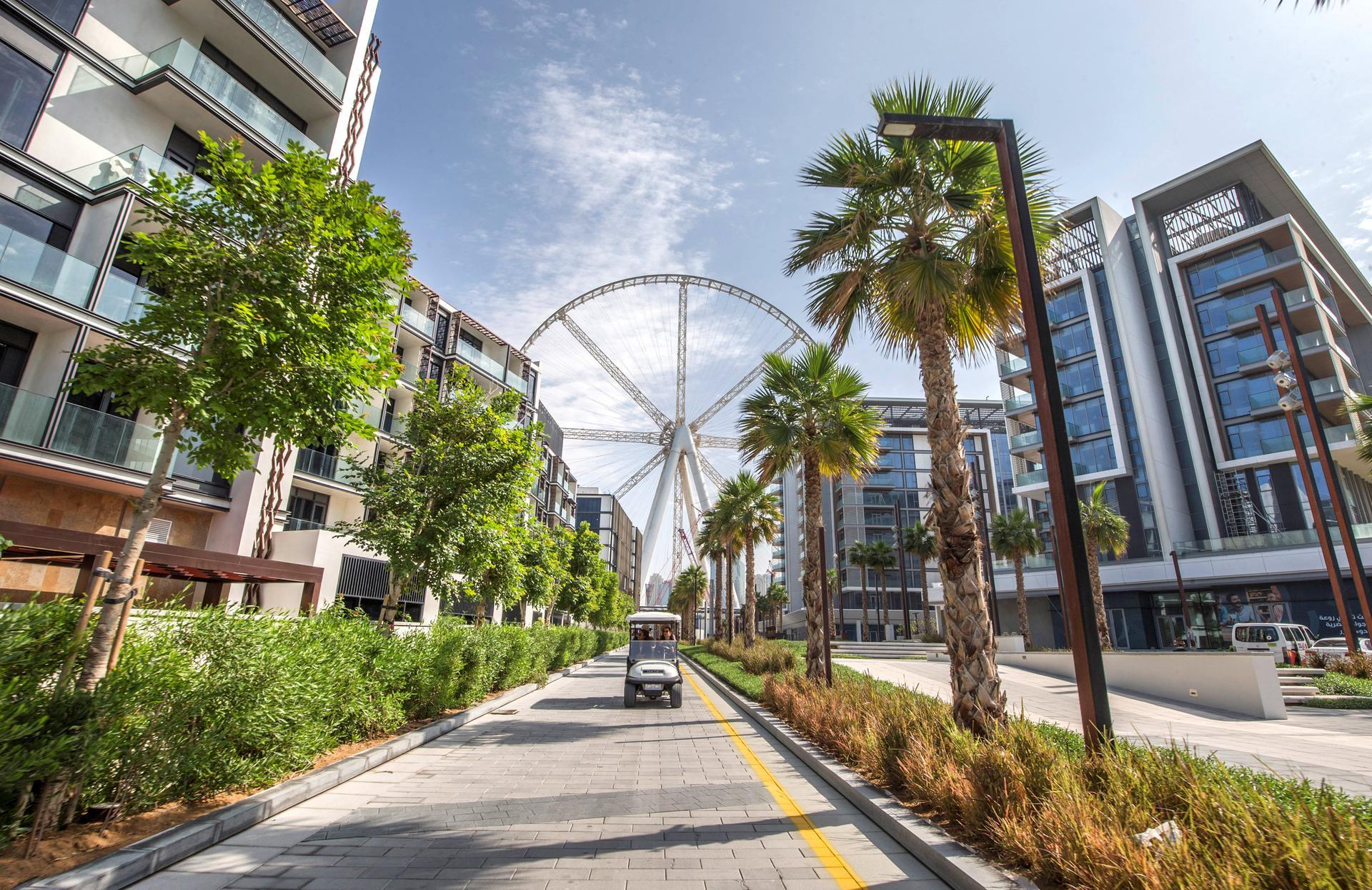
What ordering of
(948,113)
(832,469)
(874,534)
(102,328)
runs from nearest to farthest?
(948,113)
(102,328)
(832,469)
(874,534)

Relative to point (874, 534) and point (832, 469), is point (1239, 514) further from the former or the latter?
point (874, 534)

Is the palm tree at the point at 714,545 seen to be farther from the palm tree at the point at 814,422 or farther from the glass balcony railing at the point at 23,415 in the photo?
the glass balcony railing at the point at 23,415

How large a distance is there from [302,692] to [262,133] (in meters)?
22.3

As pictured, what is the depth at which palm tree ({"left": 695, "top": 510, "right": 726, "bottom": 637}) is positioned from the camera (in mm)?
45250

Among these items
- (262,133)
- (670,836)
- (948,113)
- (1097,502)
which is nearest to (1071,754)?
(670,836)

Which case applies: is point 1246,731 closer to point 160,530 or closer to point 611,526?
point 160,530

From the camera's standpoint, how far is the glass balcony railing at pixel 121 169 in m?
18.0

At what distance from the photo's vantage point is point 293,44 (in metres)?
23.2

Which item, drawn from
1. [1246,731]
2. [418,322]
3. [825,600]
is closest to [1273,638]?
[1246,731]

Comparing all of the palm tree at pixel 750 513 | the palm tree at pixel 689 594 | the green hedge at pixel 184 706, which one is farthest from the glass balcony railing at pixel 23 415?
the palm tree at pixel 689 594

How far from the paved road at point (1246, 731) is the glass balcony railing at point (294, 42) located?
28125mm

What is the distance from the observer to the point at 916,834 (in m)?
5.43

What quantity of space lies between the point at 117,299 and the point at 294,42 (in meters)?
11.7

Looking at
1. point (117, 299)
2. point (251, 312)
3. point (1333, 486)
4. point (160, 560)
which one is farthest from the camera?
point (1333, 486)
